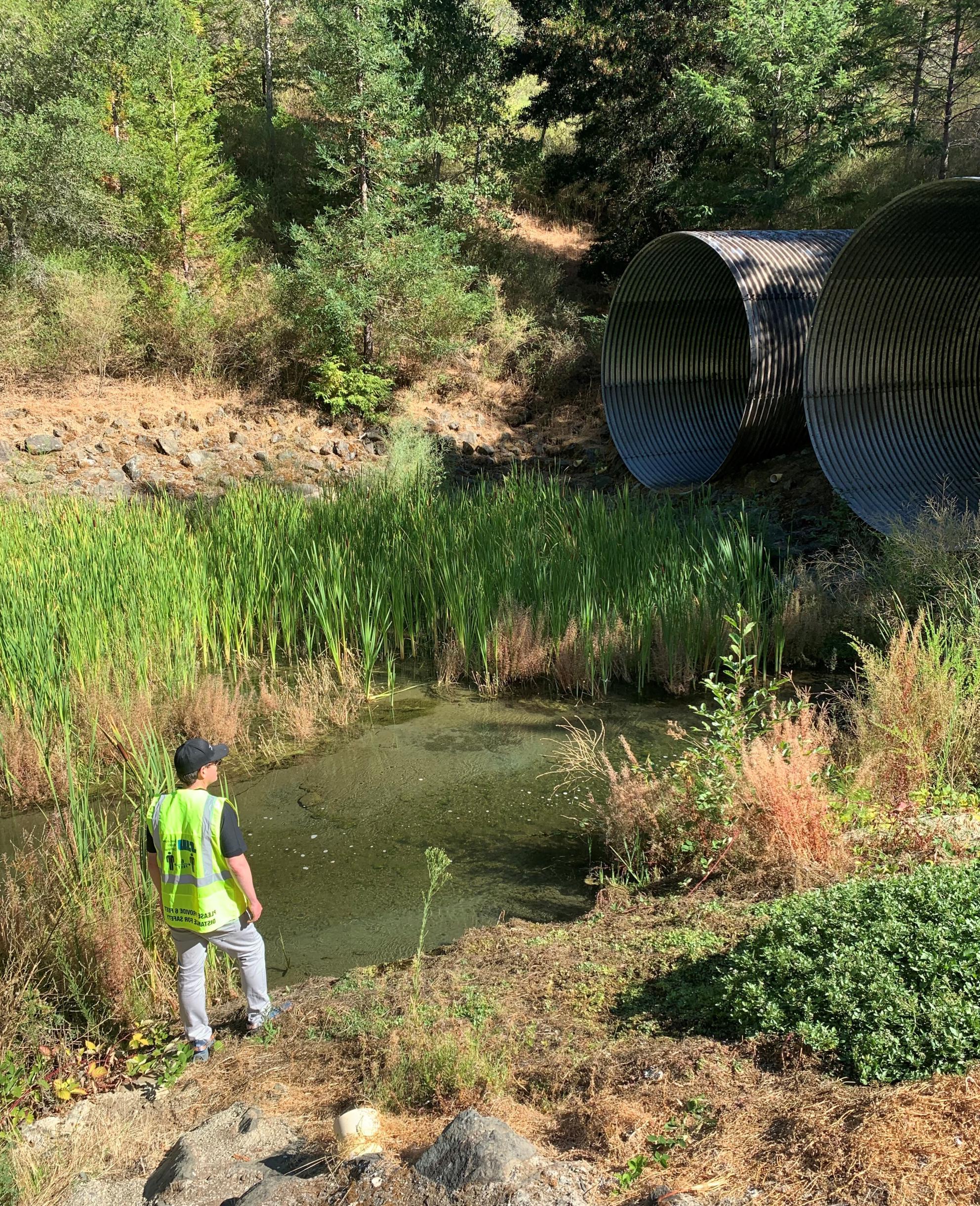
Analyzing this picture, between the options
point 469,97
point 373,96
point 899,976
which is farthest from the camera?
point 469,97

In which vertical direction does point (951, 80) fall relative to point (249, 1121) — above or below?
above

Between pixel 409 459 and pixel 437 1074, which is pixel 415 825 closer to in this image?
pixel 437 1074

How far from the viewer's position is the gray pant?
3154mm

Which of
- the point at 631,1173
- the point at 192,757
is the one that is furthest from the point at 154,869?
the point at 631,1173

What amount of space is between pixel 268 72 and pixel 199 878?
2106cm

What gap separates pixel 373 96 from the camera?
568 inches

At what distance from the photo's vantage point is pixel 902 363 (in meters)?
10.0

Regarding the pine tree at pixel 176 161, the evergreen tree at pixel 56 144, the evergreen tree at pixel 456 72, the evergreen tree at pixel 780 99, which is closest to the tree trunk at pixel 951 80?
the evergreen tree at pixel 780 99

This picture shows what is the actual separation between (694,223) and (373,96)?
4937 millimetres

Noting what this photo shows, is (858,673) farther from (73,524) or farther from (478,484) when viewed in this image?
(478,484)

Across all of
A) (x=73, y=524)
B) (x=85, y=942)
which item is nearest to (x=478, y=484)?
(x=73, y=524)

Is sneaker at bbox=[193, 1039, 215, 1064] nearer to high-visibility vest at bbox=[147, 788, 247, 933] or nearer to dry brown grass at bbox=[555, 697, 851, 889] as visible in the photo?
high-visibility vest at bbox=[147, 788, 247, 933]

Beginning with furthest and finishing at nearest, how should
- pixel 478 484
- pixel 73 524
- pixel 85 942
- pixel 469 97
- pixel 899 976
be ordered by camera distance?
1. pixel 469 97
2. pixel 478 484
3. pixel 73 524
4. pixel 85 942
5. pixel 899 976

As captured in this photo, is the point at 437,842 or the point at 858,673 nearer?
the point at 437,842
